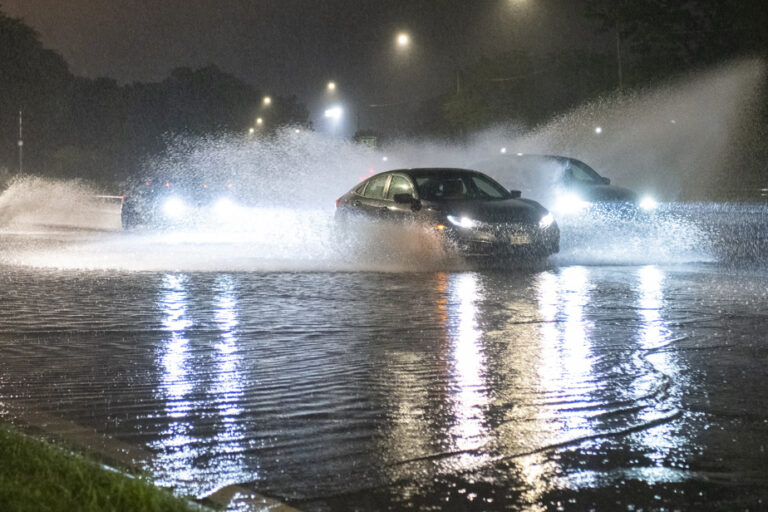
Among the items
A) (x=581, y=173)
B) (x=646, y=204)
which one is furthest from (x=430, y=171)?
(x=646, y=204)

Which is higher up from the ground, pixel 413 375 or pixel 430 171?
pixel 430 171

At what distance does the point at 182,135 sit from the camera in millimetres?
114750

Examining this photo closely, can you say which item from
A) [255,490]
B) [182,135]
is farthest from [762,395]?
[182,135]

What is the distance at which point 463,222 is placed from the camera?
15.5 m

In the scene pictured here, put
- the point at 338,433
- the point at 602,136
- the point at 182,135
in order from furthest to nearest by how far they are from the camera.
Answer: the point at 182,135 < the point at 602,136 < the point at 338,433

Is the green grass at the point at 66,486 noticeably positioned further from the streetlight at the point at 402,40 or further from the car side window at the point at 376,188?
the streetlight at the point at 402,40

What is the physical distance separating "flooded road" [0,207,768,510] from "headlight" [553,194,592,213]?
669 cm

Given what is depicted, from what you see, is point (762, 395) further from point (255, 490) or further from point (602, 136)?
point (602, 136)

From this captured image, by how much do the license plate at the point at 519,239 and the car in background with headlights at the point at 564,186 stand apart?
379cm

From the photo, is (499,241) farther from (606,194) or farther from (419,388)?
(419,388)

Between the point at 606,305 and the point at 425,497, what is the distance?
6.68 metres

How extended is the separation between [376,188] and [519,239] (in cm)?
284

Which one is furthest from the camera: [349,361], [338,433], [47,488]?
[349,361]

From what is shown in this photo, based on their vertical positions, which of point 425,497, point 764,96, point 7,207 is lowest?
point 425,497
